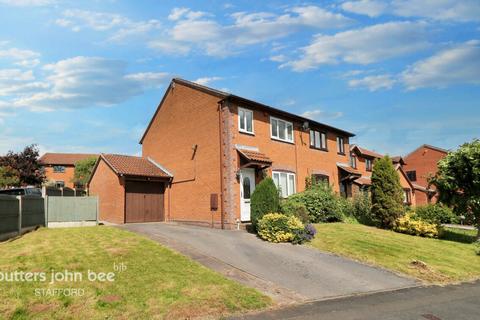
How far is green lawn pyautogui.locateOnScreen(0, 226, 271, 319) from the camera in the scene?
7230 mm

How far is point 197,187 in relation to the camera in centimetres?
2108

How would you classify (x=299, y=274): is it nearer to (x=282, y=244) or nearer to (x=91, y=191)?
(x=282, y=244)

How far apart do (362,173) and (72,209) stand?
26.4 meters

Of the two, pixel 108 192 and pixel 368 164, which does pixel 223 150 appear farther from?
pixel 368 164

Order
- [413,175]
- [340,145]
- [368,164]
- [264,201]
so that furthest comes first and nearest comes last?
[413,175], [368,164], [340,145], [264,201]

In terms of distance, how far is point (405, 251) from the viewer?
14.8 metres

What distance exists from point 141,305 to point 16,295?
255cm

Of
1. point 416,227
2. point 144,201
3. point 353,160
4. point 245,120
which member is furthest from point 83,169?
point 416,227

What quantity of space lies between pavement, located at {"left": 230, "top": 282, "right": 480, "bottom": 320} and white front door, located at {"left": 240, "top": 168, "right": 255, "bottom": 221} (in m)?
10.0

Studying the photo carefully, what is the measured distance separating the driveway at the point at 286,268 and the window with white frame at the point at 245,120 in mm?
6710

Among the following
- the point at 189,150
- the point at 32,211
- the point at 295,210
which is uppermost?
the point at 189,150

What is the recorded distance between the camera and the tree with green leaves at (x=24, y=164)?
38.2m

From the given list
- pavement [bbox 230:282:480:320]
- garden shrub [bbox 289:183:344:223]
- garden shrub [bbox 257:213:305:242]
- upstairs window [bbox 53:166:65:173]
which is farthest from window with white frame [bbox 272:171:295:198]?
upstairs window [bbox 53:166:65:173]

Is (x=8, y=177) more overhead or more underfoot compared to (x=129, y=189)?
more overhead
